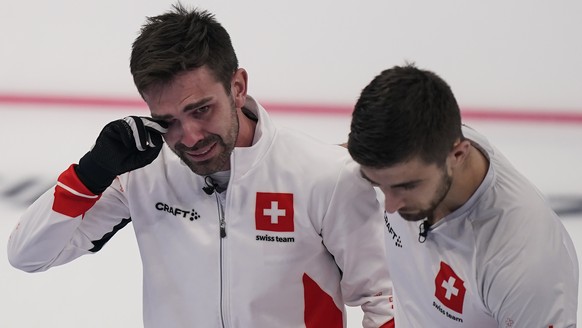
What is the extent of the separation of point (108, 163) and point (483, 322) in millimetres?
828

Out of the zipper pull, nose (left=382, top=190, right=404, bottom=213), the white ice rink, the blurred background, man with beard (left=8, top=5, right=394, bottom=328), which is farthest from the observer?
the blurred background

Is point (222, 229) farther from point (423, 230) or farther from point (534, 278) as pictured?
point (534, 278)

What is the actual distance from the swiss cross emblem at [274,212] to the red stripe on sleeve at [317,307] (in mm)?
123

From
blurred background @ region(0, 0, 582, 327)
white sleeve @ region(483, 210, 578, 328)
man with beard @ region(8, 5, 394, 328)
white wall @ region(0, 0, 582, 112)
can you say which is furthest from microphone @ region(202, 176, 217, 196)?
white wall @ region(0, 0, 582, 112)

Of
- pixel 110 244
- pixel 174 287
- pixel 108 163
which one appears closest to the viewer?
pixel 108 163

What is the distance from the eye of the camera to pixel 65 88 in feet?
12.0

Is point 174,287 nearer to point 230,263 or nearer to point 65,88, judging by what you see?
point 230,263

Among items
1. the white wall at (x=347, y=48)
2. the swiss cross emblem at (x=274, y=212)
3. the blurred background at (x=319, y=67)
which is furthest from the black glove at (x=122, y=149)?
the white wall at (x=347, y=48)

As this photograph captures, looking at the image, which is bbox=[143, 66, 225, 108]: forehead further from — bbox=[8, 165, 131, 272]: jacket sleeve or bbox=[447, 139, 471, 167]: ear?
bbox=[447, 139, 471, 167]: ear

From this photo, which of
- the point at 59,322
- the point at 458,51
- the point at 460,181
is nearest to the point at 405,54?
the point at 458,51

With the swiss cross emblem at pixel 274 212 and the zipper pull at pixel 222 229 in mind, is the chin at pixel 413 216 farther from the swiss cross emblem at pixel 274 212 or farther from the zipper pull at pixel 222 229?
the zipper pull at pixel 222 229

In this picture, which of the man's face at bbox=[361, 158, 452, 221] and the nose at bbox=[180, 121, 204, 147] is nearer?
the man's face at bbox=[361, 158, 452, 221]

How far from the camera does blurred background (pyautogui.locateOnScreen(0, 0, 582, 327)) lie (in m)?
3.40

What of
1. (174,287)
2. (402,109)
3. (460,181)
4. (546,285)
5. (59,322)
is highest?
(402,109)
